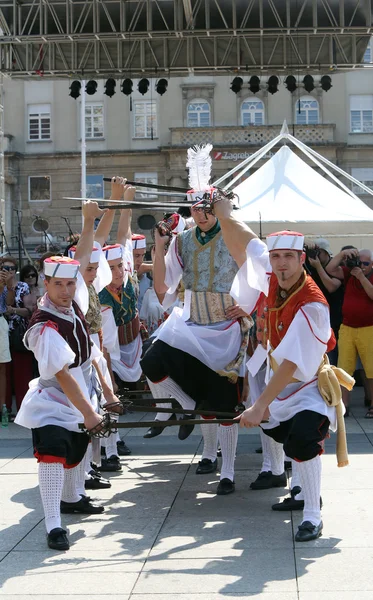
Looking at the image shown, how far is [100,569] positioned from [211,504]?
Result: 145cm

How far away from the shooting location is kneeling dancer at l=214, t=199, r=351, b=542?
5090mm

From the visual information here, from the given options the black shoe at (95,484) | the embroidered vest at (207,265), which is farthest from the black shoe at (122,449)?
the embroidered vest at (207,265)

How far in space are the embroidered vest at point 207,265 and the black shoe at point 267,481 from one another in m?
1.31

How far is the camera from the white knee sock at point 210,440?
6977 millimetres

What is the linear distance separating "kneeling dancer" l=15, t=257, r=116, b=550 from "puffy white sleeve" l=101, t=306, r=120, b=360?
200 cm

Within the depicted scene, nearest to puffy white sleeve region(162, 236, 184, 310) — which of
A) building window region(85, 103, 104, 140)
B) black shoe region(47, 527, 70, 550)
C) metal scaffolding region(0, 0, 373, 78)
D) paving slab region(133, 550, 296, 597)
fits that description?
black shoe region(47, 527, 70, 550)

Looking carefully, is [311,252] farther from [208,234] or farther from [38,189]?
[38,189]

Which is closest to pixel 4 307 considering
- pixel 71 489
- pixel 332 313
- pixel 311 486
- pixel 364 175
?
pixel 332 313

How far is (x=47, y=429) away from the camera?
525cm

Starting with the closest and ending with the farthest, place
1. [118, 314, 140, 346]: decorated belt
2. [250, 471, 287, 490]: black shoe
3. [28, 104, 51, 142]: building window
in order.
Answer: [250, 471, 287, 490]: black shoe → [118, 314, 140, 346]: decorated belt → [28, 104, 51, 142]: building window

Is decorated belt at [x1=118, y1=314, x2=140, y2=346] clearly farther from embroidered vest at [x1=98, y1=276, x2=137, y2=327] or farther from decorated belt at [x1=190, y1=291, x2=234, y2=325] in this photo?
decorated belt at [x1=190, y1=291, x2=234, y2=325]

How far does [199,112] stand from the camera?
39.5m


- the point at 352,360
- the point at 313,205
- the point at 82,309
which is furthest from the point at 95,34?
the point at 82,309

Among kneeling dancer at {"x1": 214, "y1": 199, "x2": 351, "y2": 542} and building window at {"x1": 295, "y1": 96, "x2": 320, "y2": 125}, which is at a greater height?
building window at {"x1": 295, "y1": 96, "x2": 320, "y2": 125}
